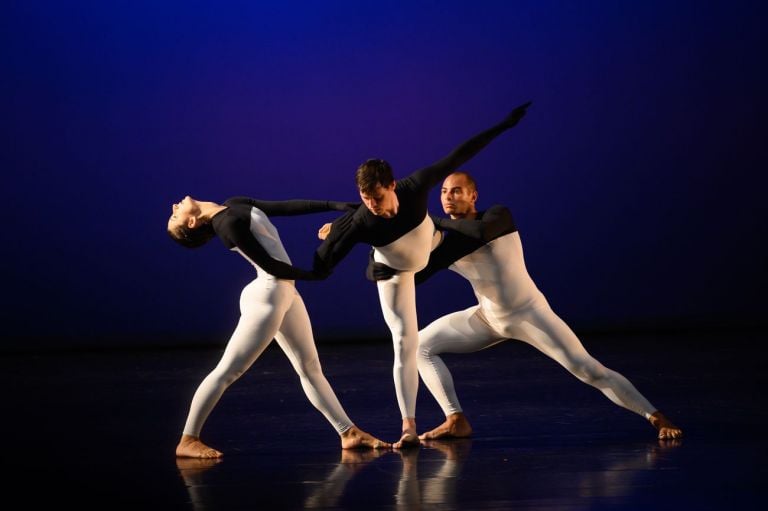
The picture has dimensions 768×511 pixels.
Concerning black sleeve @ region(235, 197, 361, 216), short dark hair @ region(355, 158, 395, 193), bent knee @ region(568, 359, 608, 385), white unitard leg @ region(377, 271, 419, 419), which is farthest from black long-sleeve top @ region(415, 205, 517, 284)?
bent knee @ region(568, 359, 608, 385)

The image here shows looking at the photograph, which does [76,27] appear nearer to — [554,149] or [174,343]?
[174,343]

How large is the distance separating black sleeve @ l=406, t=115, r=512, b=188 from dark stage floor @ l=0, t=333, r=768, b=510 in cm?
99

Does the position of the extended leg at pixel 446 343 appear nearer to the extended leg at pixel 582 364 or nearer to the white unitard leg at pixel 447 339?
the white unitard leg at pixel 447 339

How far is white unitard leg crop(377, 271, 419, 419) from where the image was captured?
3.90 meters

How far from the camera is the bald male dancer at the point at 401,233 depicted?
144 inches

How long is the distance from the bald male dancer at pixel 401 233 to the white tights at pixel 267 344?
19 centimetres

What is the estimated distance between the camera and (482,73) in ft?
23.8

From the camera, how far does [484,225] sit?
156 inches

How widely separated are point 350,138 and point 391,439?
3.48 m

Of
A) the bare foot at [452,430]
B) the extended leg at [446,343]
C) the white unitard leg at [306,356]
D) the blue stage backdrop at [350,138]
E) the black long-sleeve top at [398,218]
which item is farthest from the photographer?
the blue stage backdrop at [350,138]

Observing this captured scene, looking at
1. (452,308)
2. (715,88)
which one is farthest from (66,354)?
(715,88)

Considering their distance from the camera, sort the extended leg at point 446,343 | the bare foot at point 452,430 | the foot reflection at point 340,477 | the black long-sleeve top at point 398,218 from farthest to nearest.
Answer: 1. the extended leg at point 446,343
2. the bare foot at point 452,430
3. the black long-sleeve top at point 398,218
4. the foot reflection at point 340,477

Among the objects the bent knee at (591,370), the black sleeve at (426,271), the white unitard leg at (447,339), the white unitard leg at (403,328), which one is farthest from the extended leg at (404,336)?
the bent knee at (591,370)

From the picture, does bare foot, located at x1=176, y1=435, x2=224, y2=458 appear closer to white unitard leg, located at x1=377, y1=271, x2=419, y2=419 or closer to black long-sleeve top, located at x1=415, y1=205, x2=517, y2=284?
white unitard leg, located at x1=377, y1=271, x2=419, y2=419
